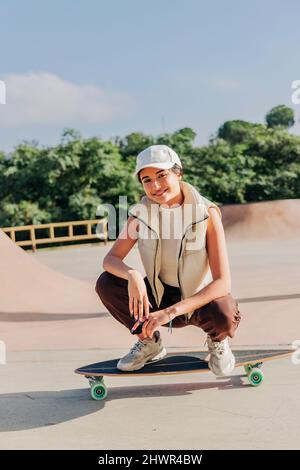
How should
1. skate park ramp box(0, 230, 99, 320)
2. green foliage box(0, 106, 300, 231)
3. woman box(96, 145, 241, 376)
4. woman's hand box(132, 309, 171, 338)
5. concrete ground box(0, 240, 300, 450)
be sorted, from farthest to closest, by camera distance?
green foliage box(0, 106, 300, 231), skate park ramp box(0, 230, 99, 320), woman box(96, 145, 241, 376), woman's hand box(132, 309, 171, 338), concrete ground box(0, 240, 300, 450)

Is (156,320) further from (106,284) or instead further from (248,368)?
(248,368)

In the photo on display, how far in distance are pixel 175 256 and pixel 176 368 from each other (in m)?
0.62

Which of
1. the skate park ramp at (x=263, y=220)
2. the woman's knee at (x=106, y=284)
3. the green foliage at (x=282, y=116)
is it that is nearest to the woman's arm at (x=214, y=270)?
the woman's knee at (x=106, y=284)

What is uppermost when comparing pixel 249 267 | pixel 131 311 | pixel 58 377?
pixel 131 311

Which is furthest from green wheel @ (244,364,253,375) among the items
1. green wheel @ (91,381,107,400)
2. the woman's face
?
the woman's face

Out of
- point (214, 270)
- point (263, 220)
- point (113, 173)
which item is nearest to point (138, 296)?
A: point (214, 270)

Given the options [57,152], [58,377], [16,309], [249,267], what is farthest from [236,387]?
[57,152]

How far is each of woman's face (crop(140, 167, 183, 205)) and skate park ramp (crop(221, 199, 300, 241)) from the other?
1686 centimetres

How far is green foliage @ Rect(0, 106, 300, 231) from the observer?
24.6 metres

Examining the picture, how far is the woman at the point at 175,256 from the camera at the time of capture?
10.6 ft

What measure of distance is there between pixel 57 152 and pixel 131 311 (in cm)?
2266

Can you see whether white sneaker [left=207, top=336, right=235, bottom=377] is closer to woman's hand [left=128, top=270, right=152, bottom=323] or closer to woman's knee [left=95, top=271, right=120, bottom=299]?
woman's hand [left=128, top=270, right=152, bottom=323]

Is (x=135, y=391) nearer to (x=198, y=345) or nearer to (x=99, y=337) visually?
(x=198, y=345)
